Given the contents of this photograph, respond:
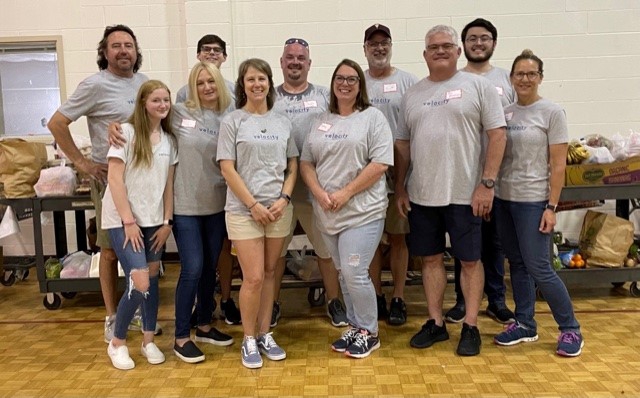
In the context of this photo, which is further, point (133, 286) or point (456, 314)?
point (456, 314)

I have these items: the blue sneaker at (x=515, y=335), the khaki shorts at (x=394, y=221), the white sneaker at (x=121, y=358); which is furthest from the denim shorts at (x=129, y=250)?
the blue sneaker at (x=515, y=335)

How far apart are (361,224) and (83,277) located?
2.12 metres

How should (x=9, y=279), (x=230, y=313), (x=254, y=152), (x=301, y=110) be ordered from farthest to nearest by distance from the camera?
(x=9, y=279) → (x=230, y=313) → (x=301, y=110) → (x=254, y=152)

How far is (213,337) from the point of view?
300 centimetres

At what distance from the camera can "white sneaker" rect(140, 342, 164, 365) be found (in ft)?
9.07

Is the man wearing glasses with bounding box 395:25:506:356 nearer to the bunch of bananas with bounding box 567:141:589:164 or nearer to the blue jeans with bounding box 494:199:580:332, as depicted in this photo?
the blue jeans with bounding box 494:199:580:332

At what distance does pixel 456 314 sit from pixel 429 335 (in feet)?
1.39

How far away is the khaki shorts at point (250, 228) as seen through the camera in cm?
260

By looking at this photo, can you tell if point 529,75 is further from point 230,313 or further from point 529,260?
point 230,313

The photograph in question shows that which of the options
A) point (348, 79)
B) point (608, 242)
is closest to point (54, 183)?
point (348, 79)

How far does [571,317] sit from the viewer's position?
2771 mm

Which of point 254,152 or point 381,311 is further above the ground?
point 254,152

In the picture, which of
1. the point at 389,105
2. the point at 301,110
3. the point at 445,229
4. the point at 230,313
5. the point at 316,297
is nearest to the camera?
the point at 445,229

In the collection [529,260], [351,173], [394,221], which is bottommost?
[529,260]
